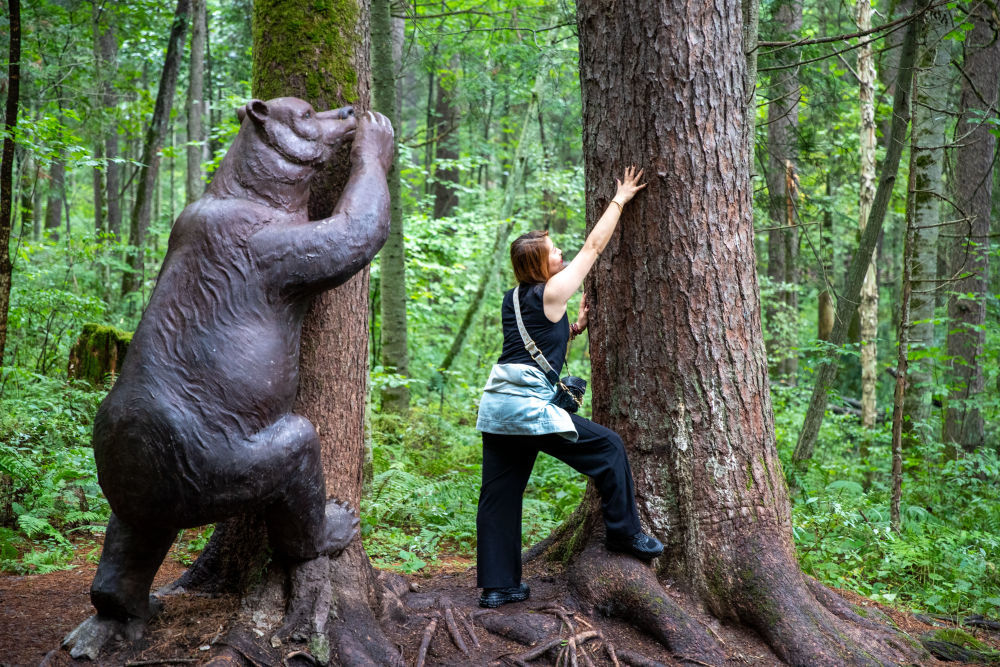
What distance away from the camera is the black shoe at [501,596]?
3887mm

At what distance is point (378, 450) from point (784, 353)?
943 centimetres

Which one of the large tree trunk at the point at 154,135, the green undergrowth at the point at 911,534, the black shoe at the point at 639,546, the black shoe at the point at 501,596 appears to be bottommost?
the green undergrowth at the point at 911,534

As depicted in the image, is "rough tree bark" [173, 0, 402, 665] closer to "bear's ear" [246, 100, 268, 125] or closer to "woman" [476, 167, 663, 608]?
"bear's ear" [246, 100, 268, 125]

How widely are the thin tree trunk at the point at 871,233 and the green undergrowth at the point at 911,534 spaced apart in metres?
0.57

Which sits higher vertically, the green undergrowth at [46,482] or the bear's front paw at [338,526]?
the bear's front paw at [338,526]

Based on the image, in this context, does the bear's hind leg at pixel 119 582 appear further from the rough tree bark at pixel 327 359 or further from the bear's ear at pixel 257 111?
the bear's ear at pixel 257 111

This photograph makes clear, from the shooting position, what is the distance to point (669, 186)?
12.9ft

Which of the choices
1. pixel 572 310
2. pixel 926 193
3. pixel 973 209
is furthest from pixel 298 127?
pixel 572 310

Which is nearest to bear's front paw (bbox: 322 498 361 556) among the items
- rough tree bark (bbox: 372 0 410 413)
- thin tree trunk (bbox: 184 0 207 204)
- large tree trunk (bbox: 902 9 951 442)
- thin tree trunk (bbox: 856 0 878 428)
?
rough tree bark (bbox: 372 0 410 413)

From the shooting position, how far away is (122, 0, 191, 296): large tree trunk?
11.6 metres

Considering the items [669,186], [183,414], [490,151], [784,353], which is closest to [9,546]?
[183,414]

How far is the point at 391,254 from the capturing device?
9.02 metres

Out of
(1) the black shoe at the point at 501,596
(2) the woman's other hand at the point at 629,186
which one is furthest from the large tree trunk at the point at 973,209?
(1) the black shoe at the point at 501,596

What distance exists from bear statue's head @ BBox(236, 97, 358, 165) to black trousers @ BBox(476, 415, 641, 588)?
1699mm
